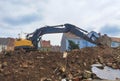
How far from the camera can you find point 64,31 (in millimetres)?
24656

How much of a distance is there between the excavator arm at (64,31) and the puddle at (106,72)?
4854 millimetres

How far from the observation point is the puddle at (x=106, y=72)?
1811 cm

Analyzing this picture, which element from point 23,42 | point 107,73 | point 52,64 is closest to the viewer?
point 107,73

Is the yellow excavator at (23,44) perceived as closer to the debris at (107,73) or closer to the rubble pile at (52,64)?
the rubble pile at (52,64)

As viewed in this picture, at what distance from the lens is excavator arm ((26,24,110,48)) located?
23.9 metres

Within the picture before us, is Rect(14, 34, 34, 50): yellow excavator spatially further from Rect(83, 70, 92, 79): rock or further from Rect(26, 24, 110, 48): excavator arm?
Rect(83, 70, 92, 79): rock

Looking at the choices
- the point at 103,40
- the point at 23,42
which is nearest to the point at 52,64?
the point at 23,42

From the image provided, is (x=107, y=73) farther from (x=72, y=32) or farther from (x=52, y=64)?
(x=72, y=32)

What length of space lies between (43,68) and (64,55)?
2323 mm

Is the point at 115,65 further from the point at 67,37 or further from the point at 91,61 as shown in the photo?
the point at 67,37

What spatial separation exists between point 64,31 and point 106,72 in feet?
22.2

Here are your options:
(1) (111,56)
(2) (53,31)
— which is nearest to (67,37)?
(2) (53,31)

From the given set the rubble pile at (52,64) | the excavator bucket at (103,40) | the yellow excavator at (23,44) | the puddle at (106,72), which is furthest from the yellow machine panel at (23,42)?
the puddle at (106,72)

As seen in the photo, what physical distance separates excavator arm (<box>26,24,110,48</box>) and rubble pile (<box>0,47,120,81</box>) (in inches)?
58.9
